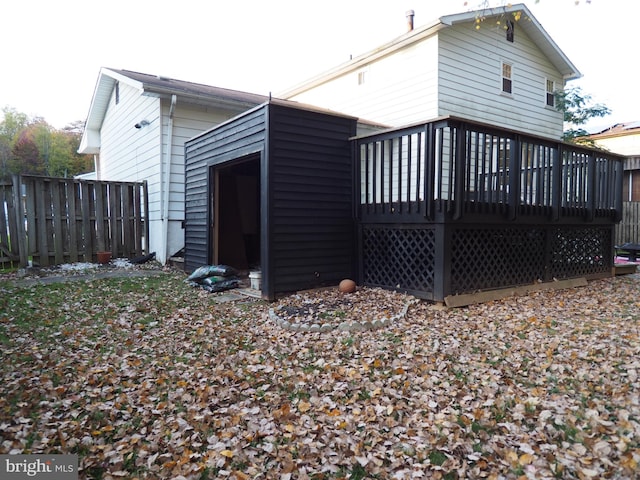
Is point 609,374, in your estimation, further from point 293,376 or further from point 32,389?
point 32,389

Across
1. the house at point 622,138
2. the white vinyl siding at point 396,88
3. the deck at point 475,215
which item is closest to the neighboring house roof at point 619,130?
the house at point 622,138

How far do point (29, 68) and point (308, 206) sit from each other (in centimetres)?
3296

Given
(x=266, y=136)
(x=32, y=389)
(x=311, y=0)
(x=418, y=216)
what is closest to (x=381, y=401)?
(x=32, y=389)

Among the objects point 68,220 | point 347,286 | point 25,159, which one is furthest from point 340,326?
point 25,159

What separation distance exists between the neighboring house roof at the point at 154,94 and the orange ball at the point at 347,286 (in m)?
5.62

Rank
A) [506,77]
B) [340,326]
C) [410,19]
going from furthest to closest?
1. [410,19]
2. [506,77]
3. [340,326]

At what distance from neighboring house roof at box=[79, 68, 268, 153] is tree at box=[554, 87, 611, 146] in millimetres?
8982

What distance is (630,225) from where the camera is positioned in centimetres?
1184

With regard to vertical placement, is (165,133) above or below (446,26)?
below

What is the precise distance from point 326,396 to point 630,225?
1317 centimetres

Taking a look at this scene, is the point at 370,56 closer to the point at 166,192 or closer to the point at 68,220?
the point at 166,192

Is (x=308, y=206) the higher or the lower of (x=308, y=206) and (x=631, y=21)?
the lower

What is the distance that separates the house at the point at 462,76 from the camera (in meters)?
8.84

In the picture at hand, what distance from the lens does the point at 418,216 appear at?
5.19m
